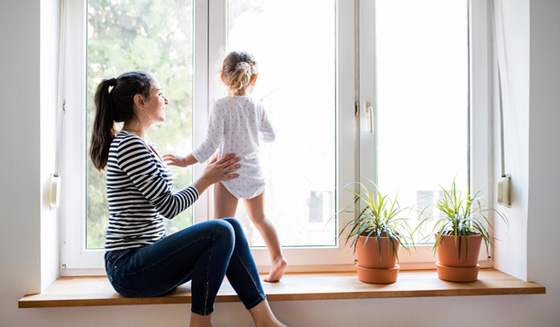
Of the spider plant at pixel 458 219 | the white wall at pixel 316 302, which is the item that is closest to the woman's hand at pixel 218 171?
the white wall at pixel 316 302

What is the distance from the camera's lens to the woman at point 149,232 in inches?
63.4

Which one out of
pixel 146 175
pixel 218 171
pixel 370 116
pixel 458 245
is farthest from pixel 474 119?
pixel 146 175

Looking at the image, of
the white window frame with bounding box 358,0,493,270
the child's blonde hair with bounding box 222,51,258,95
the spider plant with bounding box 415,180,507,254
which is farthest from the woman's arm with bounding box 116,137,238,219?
the spider plant with bounding box 415,180,507,254

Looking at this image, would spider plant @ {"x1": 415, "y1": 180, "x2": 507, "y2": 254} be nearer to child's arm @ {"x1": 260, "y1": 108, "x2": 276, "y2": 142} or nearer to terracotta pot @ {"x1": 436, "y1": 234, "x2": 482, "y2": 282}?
terracotta pot @ {"x1": 436, "y1": 234, "x2": 482, "y2": 282}

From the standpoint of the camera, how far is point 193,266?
1660 mm

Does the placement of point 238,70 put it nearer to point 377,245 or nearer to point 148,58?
point 148,58

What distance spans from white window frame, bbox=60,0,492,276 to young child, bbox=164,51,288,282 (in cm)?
16

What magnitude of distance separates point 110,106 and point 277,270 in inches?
37.5

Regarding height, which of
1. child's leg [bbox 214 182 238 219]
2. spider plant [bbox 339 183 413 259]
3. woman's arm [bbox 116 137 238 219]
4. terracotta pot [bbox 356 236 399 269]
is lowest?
terracotta pot [bbox 356 236 399 269]

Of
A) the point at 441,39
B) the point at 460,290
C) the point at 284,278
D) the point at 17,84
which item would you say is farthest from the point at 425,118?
the point at 17,84

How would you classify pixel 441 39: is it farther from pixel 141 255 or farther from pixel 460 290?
pixel 141 255

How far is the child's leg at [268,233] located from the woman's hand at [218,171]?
6.2 inches

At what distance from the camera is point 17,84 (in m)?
1.76

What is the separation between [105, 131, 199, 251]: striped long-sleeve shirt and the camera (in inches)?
64.3
